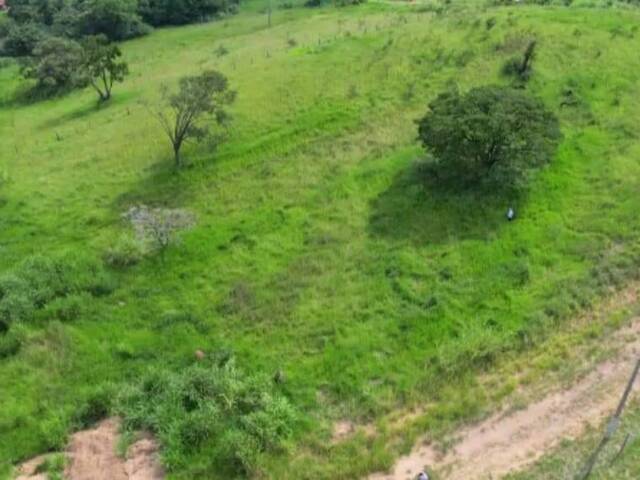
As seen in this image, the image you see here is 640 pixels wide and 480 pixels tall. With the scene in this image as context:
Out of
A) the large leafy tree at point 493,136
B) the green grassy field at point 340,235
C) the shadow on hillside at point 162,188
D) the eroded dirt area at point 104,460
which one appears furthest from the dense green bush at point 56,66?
the eroded dirt area at point 104,460

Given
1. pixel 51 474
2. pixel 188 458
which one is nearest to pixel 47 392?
pixel 51 474

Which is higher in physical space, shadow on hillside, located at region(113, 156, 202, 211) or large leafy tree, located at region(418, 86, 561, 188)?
large leafy tree, located at region(418, 86, 561, 188)

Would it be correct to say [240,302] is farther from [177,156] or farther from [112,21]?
[112,21]

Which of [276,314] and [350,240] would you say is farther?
→ [350,240]

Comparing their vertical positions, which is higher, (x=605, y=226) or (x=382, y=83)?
(x=382, y=83)

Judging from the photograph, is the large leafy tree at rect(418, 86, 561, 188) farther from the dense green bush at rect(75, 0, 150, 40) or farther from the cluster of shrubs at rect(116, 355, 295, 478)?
the dense green bush at rect(75, 0, 150, 40)

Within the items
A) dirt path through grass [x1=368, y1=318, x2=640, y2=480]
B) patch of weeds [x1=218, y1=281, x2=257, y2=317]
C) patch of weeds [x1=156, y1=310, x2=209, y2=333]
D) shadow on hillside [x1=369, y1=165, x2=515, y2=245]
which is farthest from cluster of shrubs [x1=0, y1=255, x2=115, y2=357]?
dirt path through grass [x1=368, y1=318, x2=640, y2=480]

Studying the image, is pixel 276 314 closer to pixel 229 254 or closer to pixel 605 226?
pixel 229 254
